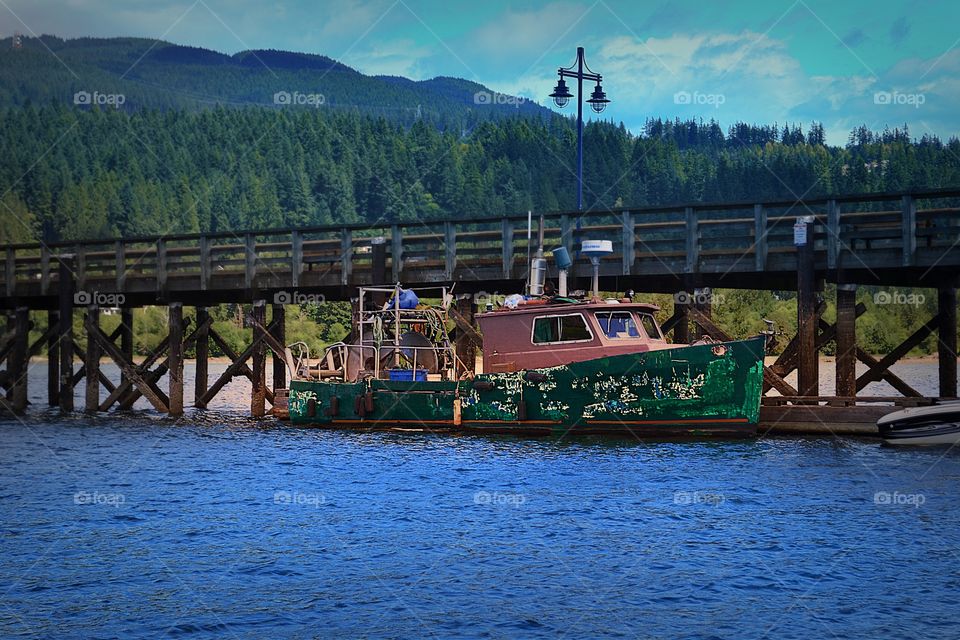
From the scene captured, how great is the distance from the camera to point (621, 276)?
2781 cm

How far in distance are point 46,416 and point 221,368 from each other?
50.4 m

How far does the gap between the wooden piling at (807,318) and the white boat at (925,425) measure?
1781 millimetres

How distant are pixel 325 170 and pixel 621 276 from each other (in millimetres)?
146049

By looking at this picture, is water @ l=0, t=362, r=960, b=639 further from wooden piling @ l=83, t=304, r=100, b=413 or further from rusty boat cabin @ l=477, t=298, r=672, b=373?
wooden piling @ l=83, t=304, r=100, b=413

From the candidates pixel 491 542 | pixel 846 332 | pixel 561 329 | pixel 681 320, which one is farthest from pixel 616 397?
pixel 491 542

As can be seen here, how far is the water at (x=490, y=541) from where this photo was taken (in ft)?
42.5

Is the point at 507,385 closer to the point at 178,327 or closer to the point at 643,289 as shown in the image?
the point at 643,289

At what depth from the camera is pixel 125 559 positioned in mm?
15922

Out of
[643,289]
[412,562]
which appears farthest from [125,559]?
[643,289]

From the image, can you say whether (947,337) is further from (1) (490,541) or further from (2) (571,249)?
(1) (490,541)

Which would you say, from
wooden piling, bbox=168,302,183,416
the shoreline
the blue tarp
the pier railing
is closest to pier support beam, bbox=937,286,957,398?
the pier railing

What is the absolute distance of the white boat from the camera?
926 inches

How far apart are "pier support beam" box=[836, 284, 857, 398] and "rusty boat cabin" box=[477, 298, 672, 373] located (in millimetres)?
3463

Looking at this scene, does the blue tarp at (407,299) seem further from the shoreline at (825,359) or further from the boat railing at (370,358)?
the shoreline at (825,359)
